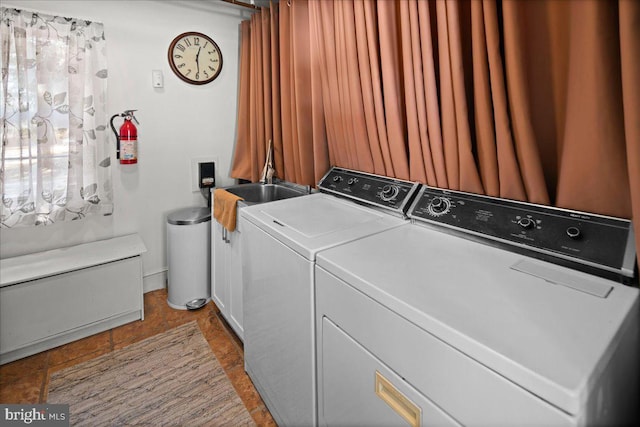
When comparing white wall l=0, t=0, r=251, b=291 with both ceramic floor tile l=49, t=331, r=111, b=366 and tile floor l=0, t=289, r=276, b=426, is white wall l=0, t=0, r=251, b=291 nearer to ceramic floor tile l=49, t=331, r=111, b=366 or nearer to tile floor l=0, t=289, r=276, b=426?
tile floor l=0, t=289, r=276, b=426

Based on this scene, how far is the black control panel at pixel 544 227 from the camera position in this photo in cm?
91

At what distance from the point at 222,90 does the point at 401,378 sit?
8.74 ft

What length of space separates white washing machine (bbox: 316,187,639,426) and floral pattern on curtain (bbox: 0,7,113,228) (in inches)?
78.4

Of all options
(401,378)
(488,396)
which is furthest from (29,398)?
(488,396)

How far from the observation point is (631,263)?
2.84 feet

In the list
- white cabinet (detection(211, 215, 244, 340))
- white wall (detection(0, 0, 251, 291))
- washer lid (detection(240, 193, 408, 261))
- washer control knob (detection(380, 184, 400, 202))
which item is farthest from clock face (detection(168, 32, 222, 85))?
washer control knob (detection(380, 184, 400, 202))

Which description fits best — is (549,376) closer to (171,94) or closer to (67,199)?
(67,199)

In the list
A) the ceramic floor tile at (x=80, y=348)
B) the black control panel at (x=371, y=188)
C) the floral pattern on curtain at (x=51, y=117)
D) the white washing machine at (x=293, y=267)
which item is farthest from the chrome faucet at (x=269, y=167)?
the ceramic floor tile at (x=80, y=348)

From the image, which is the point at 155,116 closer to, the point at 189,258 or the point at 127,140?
the point at 127,140

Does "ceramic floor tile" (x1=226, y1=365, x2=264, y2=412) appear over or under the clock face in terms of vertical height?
under

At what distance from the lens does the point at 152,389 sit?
176cm

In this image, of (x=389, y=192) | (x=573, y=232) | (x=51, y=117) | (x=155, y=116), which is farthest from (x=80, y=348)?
(x=573, y=232)

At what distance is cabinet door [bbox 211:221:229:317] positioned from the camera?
218cm

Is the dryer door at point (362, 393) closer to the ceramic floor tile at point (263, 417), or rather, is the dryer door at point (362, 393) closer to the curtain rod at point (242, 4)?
the ceramic floor tile at point (263, 417)
